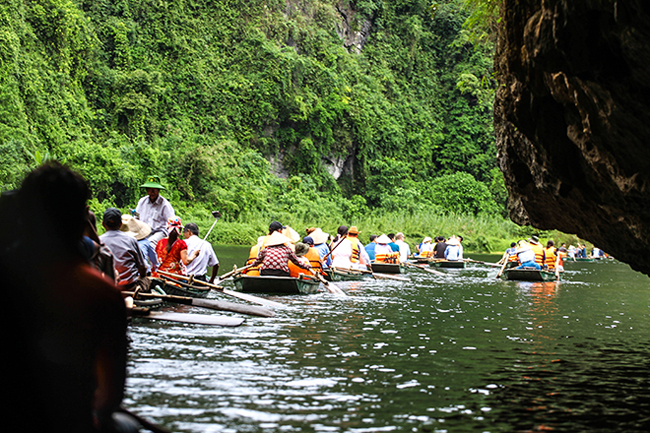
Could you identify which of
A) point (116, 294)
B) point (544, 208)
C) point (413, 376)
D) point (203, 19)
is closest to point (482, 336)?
point (544, 208)

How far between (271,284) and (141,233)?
11.5ft

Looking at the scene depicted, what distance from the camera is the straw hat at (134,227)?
9359 mm

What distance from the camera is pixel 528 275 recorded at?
61.1 feet

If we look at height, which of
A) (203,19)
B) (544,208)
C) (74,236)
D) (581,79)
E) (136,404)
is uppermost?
(203,19)

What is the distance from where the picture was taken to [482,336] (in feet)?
28.2

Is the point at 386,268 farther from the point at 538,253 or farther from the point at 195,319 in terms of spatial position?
the point at 195,319

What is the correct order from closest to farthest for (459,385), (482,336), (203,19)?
(459,385) → (482,336) → (203,19)

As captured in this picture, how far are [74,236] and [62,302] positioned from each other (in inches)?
10.6

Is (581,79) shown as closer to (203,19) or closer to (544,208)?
(544,208)

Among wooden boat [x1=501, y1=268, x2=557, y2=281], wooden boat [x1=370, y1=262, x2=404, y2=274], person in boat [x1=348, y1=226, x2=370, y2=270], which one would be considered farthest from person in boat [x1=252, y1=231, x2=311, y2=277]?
wooden boat [x1=501, y1=268, x2=557, y2=281]

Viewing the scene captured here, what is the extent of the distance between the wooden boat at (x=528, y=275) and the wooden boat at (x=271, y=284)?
8.25m

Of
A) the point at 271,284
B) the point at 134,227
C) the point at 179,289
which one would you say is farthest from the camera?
the point at 271,284

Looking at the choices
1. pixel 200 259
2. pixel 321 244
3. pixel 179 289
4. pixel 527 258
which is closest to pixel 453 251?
pixel 527 258

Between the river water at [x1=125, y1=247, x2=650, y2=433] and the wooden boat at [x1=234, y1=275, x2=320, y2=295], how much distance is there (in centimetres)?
104
